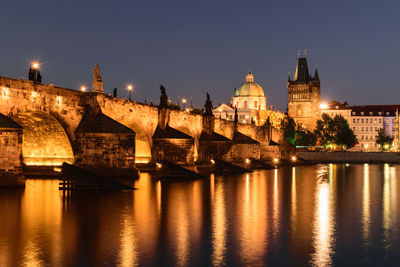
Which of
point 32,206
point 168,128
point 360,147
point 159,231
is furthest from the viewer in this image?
point 360,147

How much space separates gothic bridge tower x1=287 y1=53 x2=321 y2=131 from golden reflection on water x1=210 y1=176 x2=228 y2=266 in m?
135

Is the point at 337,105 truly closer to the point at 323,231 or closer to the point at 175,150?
the point at 175,150

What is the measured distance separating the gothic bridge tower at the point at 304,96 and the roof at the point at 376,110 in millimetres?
12038

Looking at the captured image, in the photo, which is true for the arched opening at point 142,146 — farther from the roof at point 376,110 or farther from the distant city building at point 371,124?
the roof at point 376,110

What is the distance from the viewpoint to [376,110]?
15925cm

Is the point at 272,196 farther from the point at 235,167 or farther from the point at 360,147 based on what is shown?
the point at 360,147

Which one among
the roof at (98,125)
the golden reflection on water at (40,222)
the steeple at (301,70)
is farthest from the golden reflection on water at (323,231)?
the steeple at (301,70)

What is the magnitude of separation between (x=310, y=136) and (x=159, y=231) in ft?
369

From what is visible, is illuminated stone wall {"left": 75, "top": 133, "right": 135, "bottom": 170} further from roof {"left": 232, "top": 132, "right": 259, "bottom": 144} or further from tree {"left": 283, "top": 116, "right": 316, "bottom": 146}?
tree {"left": 283, "top": 116, "right": 316, "bottom": 146}

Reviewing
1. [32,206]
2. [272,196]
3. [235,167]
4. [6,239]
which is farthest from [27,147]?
[235,167]

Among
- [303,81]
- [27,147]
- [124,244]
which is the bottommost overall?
[124,244]

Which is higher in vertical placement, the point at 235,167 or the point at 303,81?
the point at 303,81

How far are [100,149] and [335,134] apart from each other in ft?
326

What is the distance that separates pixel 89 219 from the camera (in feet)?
61.7
